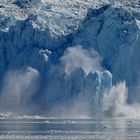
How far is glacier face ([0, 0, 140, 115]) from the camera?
11344cm

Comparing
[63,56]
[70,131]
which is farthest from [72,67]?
[70,131]

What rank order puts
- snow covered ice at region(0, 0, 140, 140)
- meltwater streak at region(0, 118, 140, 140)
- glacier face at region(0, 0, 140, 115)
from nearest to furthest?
meltwater streak at region(0, 118, 140, 140)
snow covered ice at region(0, 0, 140, 140)
glacier face at region(0, 0, 140, 115)

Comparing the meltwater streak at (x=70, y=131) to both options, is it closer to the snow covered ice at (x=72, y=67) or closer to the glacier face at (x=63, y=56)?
the snow covered ice at (x=72, y=67)

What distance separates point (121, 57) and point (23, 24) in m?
15.2

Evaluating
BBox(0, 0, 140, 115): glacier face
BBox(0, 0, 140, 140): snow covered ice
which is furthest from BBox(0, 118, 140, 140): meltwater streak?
BBox(0, 0, 140, 115): glacier face

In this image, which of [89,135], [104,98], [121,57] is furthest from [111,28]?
[89,135]

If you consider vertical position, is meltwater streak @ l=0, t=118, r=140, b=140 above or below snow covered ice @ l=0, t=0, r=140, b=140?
above

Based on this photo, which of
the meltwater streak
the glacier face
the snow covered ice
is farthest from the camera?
the glacier face

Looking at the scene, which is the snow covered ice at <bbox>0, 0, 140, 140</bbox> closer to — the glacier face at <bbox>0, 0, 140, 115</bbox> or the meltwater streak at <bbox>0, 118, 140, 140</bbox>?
the glacier face at <bbox>0, 0, 140, 115</bbox>

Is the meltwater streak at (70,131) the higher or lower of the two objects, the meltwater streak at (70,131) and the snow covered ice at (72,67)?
the higher

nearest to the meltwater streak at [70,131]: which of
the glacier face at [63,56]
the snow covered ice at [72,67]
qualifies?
the snow covered ice at [72,67]

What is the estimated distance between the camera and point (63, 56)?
121m

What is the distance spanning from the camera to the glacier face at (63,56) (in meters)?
113

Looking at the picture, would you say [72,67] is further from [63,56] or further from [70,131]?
[70,131]
